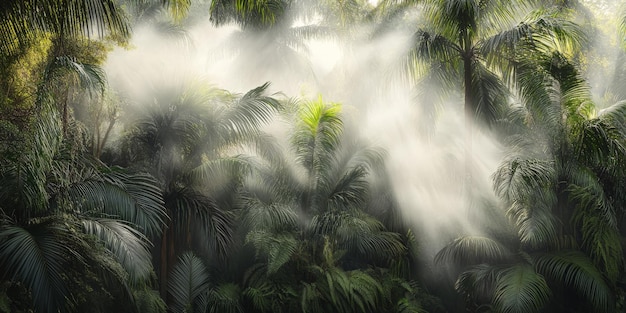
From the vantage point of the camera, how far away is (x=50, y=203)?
7.17m

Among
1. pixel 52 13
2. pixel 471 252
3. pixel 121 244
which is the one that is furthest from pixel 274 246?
pixel 52 13

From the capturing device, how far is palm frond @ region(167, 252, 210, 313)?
10367 millimetres

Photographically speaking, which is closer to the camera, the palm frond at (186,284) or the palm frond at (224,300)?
the palm frond at (224,300)

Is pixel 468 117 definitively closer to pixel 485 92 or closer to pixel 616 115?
pixel 485 92

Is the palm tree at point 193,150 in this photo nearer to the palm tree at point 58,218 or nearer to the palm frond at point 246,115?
the palm frond at point 246,115

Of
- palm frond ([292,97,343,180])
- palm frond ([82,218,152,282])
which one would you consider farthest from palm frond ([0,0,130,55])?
palm frond ([292,97,343,180])

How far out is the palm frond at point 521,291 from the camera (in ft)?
33.2

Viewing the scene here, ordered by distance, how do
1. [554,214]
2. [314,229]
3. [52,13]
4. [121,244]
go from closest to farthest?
[52,13] → [121,244] → [314,229] → [554,214]

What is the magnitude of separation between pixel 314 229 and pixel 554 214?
16.3 feet

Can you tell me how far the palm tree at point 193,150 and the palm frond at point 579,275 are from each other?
237 inches

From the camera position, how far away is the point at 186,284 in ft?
34.2

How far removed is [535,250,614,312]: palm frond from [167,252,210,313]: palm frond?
6.41 m

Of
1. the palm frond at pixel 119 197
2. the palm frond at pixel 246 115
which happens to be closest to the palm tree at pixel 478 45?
the palm frond at pixel 246 115

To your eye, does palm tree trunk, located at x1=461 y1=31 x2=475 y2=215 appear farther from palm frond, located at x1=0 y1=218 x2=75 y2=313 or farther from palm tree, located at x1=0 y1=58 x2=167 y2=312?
palm frond, located at x1=0 y1=218 x2=75 y2=313
